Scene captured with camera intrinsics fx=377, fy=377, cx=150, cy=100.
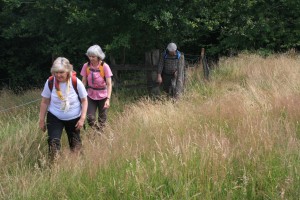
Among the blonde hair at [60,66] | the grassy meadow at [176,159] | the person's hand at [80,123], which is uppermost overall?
the blonde hair at [60,66]

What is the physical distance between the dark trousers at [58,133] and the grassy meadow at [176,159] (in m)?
0.26

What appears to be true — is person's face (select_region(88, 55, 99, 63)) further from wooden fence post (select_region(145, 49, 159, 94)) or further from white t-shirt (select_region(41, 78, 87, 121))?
wooden fence post (select_region(145, 49, 159, 94))

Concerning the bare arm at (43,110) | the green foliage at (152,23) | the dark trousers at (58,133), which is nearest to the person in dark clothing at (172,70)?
the green foliage at (152,23)

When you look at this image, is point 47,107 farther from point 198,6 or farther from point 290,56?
point 290,56

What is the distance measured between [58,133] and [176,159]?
1.84m

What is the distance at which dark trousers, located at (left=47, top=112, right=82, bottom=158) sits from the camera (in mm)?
4783

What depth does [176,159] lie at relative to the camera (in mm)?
3715

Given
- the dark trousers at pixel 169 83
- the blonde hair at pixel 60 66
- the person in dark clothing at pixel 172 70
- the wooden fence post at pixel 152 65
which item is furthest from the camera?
the wooden fence post at pixel 152 65

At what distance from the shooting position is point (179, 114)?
18.5ft

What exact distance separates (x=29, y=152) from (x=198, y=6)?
588 cm

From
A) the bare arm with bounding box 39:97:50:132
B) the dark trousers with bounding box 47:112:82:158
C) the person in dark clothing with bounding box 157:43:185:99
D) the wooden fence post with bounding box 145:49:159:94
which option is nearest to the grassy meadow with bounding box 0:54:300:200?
the dark trousers with bounding box 47:112:82:158

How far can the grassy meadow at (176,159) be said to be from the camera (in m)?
3.42

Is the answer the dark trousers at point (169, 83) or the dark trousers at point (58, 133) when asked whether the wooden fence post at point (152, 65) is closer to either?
the dark trousers at point (169, 83)

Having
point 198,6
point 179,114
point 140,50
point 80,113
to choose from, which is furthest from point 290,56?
point 80,113
